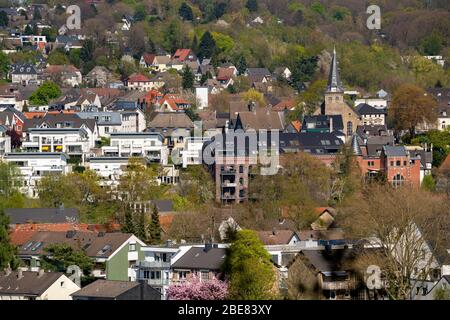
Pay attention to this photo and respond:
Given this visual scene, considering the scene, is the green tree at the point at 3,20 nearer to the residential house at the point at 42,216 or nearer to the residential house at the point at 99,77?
the residential house at the point at 99,77

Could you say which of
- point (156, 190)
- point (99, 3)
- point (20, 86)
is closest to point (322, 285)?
point (156, 190)

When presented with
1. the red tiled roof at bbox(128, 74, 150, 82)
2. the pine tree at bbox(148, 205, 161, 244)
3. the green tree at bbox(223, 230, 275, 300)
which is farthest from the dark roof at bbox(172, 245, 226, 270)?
the red tiled roof at bbox(128, 74, 150, 82)

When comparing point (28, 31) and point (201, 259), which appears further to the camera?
point (28, 31)

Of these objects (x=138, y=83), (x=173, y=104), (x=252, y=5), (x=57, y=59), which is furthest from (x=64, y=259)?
(x=252, y=5)

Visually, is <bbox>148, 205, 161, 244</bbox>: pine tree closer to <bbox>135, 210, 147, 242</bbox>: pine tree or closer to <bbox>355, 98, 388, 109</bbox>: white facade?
<bbox>135, 210, 147, 242</bbox>: pine tree

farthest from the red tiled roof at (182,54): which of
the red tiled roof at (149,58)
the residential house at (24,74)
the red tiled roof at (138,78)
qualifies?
the residential house at (24,74)

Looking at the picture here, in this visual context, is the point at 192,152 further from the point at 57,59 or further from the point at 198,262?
the point at 57,59
